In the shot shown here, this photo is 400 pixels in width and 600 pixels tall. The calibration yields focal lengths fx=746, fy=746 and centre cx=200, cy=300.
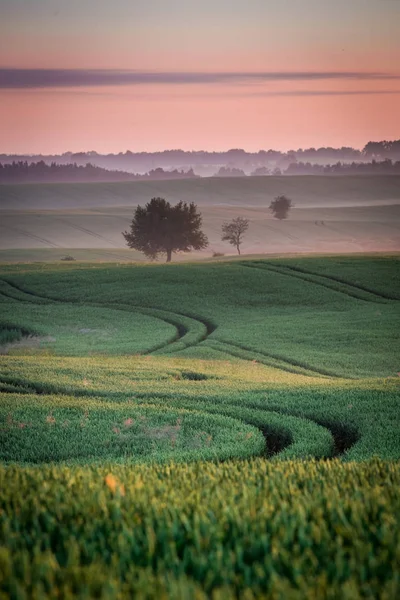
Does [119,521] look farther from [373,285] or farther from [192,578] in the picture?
[373,285]

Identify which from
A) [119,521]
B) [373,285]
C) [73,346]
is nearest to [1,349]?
[73,346]

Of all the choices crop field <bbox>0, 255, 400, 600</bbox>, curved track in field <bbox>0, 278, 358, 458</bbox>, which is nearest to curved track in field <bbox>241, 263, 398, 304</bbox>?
crop field <bbox>0, 255, 400, 600</bbox>

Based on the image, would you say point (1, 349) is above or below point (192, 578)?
below

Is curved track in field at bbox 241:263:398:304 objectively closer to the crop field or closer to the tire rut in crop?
the crop field

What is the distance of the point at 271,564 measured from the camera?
6938 mm

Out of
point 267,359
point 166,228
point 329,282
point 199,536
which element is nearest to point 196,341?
point 267,359

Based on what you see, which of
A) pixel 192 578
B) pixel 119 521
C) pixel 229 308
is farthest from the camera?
pixel 229 308

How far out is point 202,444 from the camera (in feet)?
71.1

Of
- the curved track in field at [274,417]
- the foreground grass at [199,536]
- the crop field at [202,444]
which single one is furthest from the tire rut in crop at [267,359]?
the foreground grass at [199,536]

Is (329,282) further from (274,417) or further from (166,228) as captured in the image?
(274,417)

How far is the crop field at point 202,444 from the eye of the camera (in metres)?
6.96

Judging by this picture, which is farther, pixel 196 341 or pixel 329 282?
pixel 329 282

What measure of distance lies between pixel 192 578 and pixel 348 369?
36.4 meters

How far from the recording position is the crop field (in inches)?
274
